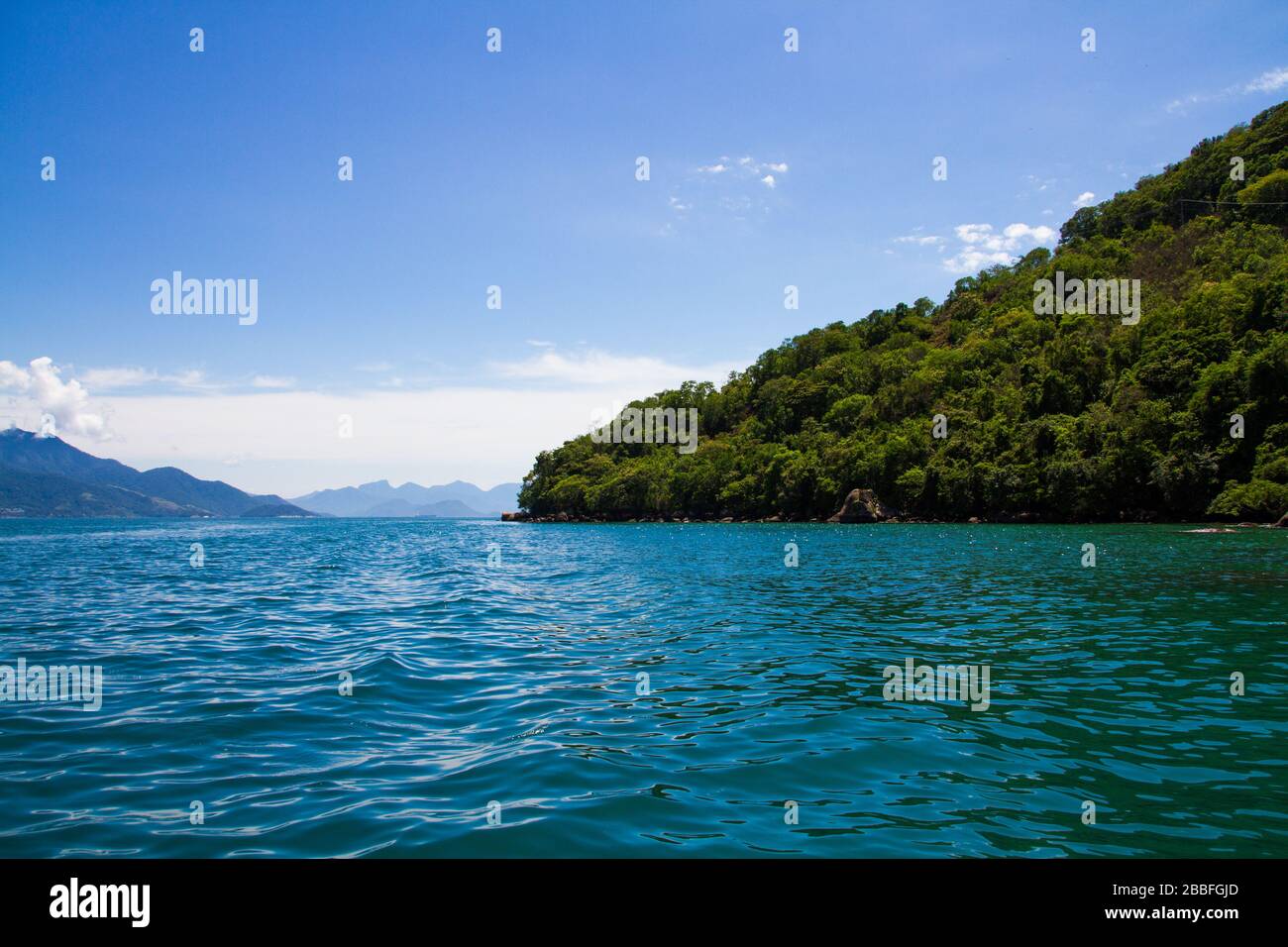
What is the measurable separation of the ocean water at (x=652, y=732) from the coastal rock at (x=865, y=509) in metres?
94.9

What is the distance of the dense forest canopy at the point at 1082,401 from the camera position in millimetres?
77438

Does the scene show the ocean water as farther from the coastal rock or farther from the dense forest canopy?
the coastal rock

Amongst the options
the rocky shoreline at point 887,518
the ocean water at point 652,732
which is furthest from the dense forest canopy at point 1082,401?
the ocean water at point 652,732

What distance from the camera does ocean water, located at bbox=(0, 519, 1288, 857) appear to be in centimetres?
664

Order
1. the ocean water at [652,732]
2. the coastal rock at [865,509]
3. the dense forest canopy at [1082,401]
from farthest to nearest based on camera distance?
the coastal rock at [865,509]
the dense forest canopy at [1082,401]
the ocean water at [652,732]

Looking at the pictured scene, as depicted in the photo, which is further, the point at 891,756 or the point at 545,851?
the point at 891,756

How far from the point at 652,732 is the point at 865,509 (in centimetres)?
11373

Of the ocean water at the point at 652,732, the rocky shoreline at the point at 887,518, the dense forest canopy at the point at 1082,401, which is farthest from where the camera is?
the dense forest canopy at the point at 1082,401

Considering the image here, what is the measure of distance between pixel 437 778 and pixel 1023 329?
14997 centimetres

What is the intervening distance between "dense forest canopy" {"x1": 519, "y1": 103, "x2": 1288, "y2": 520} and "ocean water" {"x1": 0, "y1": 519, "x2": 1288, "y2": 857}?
68748 millimetres

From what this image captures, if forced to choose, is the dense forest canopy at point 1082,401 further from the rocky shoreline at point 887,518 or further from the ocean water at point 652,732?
the ocean water at point 652,732
